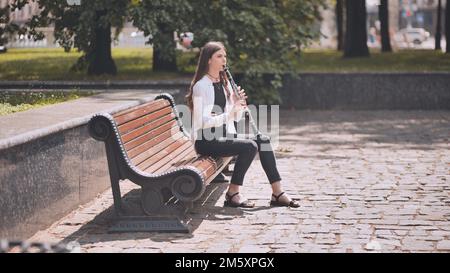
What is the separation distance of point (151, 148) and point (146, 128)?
0.62 ft

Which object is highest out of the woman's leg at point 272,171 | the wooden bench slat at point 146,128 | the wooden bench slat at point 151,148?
the wooden bench slat at point 146,128

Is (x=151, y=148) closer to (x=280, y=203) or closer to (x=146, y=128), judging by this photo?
(x=146, y=128)

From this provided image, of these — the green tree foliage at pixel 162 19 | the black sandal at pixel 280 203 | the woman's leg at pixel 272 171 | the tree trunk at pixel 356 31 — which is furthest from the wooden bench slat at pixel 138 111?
the tree trunk at pixel 356 31

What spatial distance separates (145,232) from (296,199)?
1995 millimetres

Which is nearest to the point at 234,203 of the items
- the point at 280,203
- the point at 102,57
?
the point at 280,203

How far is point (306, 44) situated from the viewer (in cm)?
1881

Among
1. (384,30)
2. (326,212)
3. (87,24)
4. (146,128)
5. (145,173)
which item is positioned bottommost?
(326,212)

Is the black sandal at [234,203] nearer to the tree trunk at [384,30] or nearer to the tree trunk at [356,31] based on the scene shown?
the tree trunk at [356,31]

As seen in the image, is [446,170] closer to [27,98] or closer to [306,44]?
[27,98]

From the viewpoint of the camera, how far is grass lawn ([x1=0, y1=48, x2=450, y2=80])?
750 inches

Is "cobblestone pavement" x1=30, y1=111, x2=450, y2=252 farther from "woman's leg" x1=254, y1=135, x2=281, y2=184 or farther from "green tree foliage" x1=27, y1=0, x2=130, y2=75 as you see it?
"green tree foliage" x1=27, y1=0, x2=130, y2=75

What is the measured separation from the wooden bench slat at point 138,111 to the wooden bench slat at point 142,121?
35 mm

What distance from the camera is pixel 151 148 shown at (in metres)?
8.44

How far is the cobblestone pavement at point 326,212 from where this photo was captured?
6.99 m
